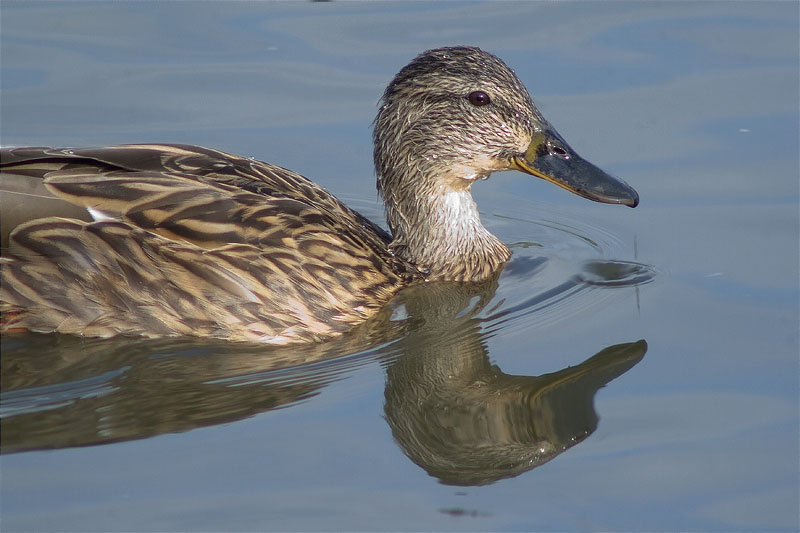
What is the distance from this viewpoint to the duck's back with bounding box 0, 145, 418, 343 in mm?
7395

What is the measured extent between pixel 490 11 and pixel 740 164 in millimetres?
3877

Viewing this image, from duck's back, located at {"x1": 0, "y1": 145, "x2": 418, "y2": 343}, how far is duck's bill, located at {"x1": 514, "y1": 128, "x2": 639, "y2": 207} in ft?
5.17

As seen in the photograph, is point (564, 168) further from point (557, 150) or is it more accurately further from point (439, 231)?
point (439, 231)

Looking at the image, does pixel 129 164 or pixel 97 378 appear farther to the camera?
pixel 129 164

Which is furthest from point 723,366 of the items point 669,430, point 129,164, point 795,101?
point 795,101

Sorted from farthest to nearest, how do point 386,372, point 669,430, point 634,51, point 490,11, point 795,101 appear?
1. point 490,11
2. point 634,51
3. point 795,101
4. point 386,372
5. point 669,430

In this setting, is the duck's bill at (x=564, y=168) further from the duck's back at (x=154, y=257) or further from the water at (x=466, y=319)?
the duck's back at (x=154, y=257)

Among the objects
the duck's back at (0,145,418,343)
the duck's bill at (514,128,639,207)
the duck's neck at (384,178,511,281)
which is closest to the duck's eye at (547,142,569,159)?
the duck's bill at (514,128,639,207)

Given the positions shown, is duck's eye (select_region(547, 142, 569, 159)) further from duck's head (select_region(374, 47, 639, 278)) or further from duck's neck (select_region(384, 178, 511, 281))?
duck's neck (select_region(384, 178, 511, 281))

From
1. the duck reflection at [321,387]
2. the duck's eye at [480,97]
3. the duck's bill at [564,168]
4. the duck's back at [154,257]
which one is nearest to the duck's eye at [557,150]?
the duck's bill at [564,168]

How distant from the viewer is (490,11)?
13094mm

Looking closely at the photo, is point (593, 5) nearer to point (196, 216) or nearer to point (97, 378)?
point (196, 216)

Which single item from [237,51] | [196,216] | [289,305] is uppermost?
[237,51]

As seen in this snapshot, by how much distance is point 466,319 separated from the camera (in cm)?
808
